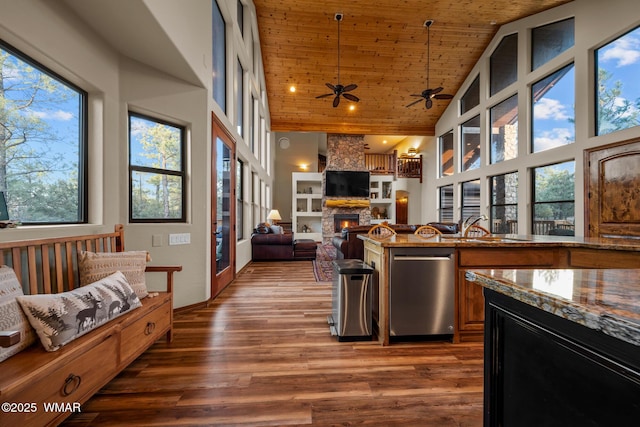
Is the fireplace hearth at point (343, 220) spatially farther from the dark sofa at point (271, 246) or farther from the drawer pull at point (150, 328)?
the drawer pull at point (150, 328)

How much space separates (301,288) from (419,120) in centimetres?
817

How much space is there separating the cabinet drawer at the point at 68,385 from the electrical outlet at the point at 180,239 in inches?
58.8

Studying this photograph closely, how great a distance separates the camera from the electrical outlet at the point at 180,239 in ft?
9.88

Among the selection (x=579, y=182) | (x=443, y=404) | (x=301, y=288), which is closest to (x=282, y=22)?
(x=301, y=288)

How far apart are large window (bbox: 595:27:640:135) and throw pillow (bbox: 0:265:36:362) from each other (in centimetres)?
730

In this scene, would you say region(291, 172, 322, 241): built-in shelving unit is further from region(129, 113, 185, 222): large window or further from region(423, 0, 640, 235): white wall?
region(129, 113, 185, 222): large window

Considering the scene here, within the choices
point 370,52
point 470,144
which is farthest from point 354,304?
point 470,144

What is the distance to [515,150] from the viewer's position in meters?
6.47

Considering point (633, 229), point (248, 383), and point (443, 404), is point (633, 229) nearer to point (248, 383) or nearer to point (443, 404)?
point (443, 404)

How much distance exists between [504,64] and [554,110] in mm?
2099

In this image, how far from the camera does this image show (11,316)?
129 cm

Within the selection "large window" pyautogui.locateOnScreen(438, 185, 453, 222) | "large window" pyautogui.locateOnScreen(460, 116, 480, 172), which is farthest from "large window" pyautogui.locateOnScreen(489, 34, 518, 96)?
"large window" pyautogui.locateOnScreen(438, 185, 453, 222)

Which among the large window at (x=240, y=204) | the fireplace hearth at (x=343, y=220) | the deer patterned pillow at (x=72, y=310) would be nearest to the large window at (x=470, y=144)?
the fireplace hearth at (x=343, y=220)

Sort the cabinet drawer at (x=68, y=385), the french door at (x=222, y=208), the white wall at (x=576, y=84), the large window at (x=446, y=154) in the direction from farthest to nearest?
the large window at (x=446, y=154), the white wall at (x=576, y=84), the french door at (x=222, y=208), the cabinet drawer at (x=68, y=385)
